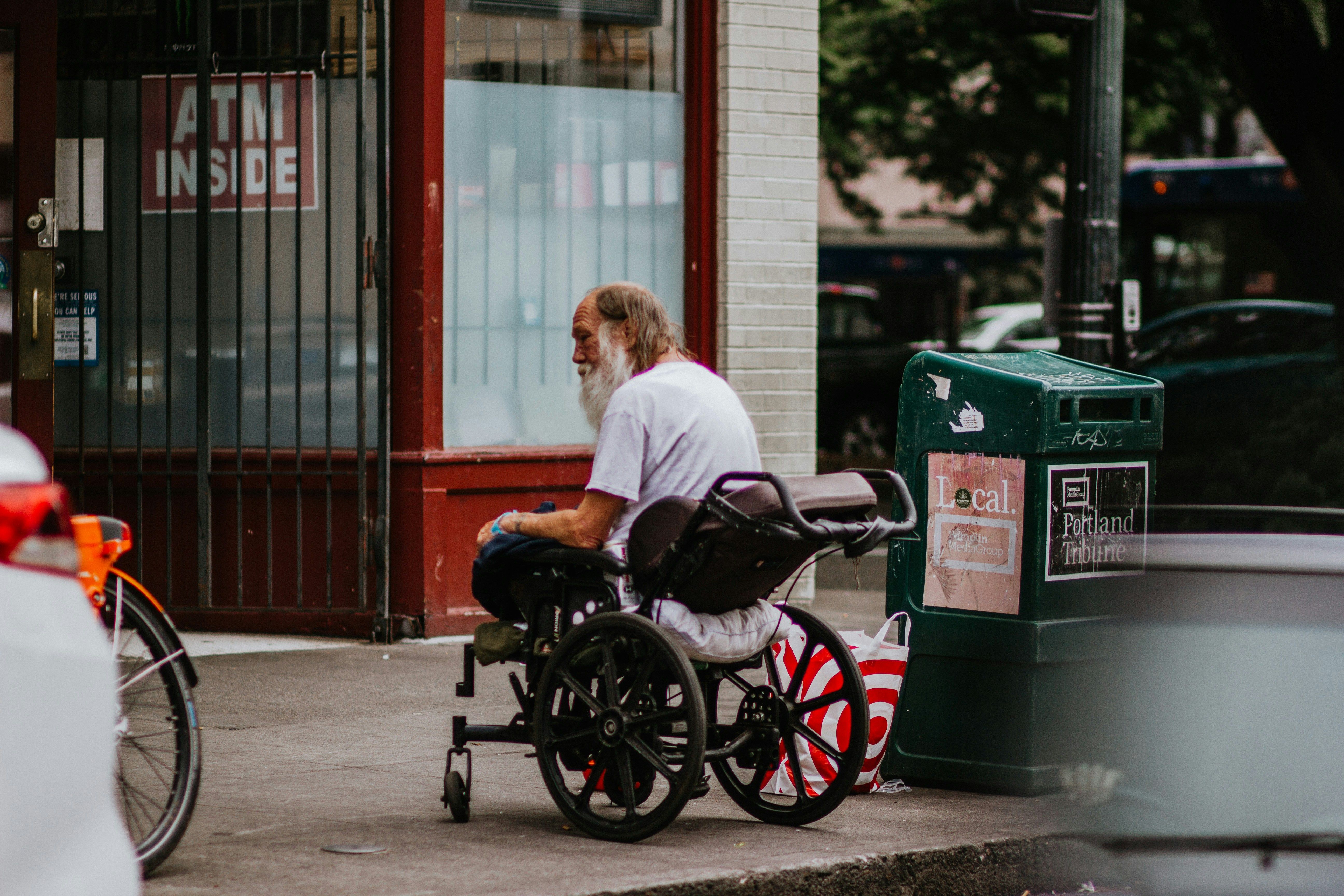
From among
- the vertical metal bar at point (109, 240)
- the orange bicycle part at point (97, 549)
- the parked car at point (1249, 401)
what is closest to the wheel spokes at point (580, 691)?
the orange bicycle part at point (97, 549)

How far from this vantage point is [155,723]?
4.24 meters

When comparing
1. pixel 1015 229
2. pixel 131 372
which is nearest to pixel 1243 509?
pixel 131 372

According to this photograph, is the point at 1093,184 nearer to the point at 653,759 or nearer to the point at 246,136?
the point at 246,136

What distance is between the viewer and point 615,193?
885 centimetres

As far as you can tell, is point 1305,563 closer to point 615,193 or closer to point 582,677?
point 582,677

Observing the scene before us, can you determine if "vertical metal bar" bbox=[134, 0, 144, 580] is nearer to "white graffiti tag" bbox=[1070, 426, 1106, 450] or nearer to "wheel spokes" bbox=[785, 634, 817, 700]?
"wheel spokes" bbox=[785, 634, 817, 700]

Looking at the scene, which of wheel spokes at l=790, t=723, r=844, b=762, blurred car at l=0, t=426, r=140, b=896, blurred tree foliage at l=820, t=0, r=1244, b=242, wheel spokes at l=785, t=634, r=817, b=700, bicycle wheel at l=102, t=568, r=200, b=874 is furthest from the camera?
blurred tree foliage at l=820, t=0, r=1244, b=242

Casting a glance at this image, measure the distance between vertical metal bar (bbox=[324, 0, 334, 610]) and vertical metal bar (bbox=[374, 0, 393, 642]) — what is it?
23cm

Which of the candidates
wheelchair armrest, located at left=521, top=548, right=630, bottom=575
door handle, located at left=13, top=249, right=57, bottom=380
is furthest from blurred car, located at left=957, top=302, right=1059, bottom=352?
wheelchair armrest, located at left=521, top=548, right=630, bottom=575

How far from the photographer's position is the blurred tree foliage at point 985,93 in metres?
20.9

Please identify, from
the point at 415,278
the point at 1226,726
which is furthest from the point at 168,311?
the point at 1226,726

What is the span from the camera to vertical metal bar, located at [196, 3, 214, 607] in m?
8.05

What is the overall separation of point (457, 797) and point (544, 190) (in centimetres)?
430

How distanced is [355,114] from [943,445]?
3706 mm
